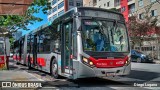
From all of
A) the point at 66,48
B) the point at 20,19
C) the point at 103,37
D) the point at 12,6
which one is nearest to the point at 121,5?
the point at 20,19

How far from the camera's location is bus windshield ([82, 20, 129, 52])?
37.4 feet

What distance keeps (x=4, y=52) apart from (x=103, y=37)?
43.2ft

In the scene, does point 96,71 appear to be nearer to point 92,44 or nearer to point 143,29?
point 92,44

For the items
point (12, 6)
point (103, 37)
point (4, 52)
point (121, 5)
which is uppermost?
point (121, 5)

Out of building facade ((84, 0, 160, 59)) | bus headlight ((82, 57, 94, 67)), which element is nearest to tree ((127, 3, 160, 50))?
building facade ((84, 0, 160, 59))

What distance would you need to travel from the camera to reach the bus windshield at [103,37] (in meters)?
11.4

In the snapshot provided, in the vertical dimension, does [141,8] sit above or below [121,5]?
below

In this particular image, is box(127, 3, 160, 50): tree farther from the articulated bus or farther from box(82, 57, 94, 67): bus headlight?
box(82, 57, 94, 67): bus headlight

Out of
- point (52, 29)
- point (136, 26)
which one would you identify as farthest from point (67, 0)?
point (52, 29)

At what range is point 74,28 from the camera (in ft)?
38.4

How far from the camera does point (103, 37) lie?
11.6 m

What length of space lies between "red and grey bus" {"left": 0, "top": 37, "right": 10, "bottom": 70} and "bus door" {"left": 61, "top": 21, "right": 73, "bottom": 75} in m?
9.59

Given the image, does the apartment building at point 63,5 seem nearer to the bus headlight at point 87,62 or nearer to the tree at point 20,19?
the tree at point 20,19

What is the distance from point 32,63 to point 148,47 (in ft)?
76.1
